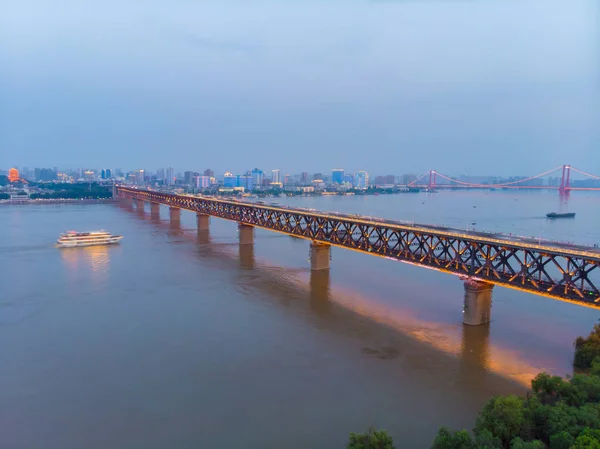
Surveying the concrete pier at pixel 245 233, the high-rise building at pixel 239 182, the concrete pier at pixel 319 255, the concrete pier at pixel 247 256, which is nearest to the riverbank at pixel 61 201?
the concrete pier at pixel 245 233

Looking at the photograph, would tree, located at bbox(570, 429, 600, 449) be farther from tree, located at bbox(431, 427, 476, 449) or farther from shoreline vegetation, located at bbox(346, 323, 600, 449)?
tree, located at bbox(431, 427, 476, 449)

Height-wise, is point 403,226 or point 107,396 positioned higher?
point 403,226

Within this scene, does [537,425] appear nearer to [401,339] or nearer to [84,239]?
[401,339]

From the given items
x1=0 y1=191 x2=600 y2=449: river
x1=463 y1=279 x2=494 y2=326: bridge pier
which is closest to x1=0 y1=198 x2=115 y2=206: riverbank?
x1=0 y1=191 x2=600 y2=449: river

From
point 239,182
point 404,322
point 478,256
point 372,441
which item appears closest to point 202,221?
point 478,256

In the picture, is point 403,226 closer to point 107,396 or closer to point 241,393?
point 241,393

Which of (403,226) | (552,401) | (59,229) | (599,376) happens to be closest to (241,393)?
(552,401)

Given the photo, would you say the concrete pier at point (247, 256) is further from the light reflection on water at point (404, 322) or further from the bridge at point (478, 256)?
the bridge at point (478, 256)
